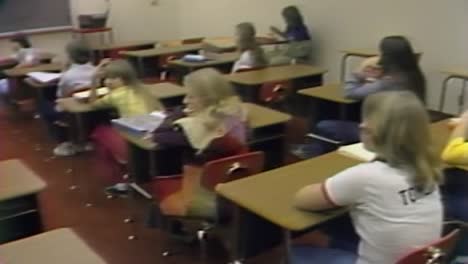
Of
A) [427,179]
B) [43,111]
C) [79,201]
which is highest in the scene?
[427,179]

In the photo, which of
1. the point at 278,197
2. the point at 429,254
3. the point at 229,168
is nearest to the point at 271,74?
the point at 229,168

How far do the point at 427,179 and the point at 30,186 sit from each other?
1.51m

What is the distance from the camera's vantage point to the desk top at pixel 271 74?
4480 millimetres

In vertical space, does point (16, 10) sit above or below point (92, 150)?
above

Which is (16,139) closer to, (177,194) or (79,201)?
(79,201)

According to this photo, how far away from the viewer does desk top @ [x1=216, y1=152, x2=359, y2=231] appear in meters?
1.86

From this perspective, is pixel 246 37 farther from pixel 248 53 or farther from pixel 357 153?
pixel 357 153

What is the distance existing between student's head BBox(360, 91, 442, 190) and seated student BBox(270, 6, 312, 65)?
458cm

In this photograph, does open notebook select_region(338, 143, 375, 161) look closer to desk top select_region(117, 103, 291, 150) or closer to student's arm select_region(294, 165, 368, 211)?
student's arm select_region(294, 165, 368, 211)

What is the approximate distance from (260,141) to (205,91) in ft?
2.36

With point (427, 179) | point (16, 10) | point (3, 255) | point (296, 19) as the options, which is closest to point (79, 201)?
point (3, 255)

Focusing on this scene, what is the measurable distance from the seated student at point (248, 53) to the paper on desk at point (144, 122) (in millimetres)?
1976

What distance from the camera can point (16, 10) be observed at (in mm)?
8250

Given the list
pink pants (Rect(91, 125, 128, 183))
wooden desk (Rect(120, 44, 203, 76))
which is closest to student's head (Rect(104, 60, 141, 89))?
pink pants (Rect(91, 125, 128, 183))
